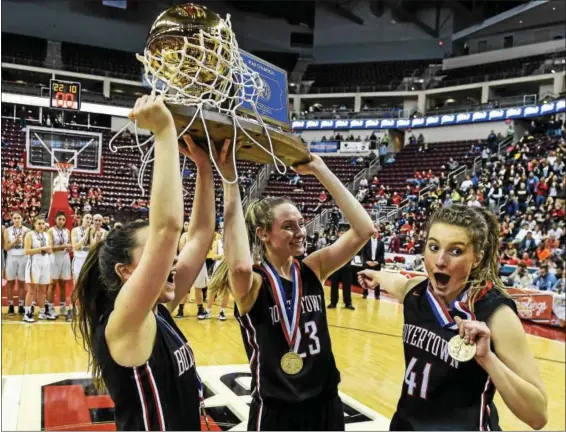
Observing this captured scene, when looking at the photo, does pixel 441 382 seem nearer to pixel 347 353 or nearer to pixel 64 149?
pixel 347 353

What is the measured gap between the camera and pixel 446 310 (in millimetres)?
1170

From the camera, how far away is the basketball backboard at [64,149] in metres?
5.32

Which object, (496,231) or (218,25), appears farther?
(496,231)

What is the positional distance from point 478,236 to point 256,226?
24.6 inches

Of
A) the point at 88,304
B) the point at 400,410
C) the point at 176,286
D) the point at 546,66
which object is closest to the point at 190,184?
the point at 176,286

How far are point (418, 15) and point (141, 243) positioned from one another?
1039 cm

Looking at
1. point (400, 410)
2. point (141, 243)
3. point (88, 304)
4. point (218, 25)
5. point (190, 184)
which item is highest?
point (218, 25)

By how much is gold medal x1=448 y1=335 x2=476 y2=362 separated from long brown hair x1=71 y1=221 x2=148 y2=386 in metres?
0.68

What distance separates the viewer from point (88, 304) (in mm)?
1142

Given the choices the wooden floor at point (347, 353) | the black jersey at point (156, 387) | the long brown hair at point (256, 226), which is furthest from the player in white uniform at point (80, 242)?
the black jersey at point (156, 387)

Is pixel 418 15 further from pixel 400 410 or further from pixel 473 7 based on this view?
pixel 400 410

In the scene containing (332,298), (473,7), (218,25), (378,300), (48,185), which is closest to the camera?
(218,25)

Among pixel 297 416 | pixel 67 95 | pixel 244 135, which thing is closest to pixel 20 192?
pixel 67 95

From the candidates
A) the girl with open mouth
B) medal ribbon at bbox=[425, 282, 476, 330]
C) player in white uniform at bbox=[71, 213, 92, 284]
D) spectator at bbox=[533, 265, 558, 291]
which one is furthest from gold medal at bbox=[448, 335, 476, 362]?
spectator at bbox=[533, 265, 558, 291]
